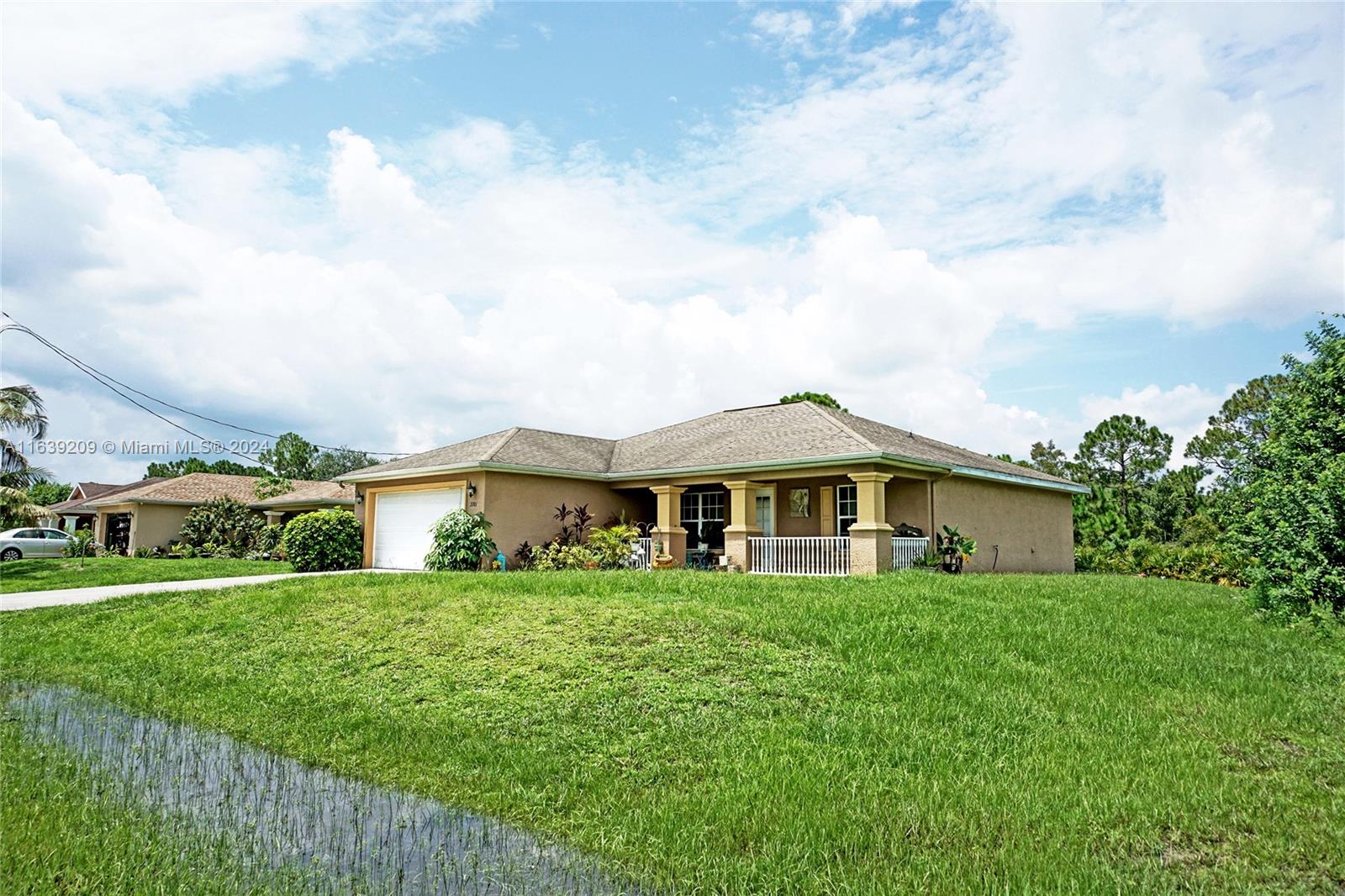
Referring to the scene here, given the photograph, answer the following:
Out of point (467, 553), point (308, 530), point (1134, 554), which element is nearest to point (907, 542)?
point (467, 553)

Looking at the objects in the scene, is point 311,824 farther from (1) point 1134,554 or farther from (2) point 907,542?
(1) point 1134,554

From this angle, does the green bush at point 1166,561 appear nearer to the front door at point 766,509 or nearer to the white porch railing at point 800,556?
the white porch railing at point 800,556

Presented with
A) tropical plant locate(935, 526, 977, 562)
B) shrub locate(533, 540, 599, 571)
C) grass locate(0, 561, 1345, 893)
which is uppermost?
tropical plant locate(935, 526, 977, 562)

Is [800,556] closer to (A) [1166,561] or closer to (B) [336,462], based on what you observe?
(A) [1166,561]

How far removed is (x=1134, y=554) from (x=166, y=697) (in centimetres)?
2690

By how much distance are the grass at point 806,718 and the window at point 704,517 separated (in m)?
7.67

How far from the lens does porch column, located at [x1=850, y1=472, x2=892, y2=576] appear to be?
1673cm

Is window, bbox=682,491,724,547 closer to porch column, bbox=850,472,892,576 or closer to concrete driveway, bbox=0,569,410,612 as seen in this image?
porch column, bbox=850,472,892,576

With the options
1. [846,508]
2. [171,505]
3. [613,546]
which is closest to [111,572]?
[171,505]

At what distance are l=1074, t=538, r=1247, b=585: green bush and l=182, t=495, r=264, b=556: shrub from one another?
1250 inches

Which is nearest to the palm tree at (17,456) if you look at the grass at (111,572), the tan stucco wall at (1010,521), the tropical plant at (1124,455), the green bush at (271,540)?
the grass at (111,572)

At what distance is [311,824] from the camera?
18.8ft

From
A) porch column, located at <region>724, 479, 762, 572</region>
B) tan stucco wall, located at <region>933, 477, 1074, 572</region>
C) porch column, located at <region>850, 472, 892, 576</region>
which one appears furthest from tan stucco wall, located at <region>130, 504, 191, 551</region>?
tan stucco wall, located at <region>933, 477, 1074, 572</region>

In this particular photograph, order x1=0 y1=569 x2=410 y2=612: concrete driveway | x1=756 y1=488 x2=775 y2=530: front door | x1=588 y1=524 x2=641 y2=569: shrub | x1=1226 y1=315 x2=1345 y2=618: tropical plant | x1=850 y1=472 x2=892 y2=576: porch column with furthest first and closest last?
1. x1=756 y1=488 x2=775 y2=530: front door
2. x1=588 y1=524 x2=641 y2=569: shrub
3. x1=850 y1=472 x2=892 y2=576: porch column
4. x1=0 y1=569 x2=410 y2=612: concrete driveway
5. x1=1226 y1=315 x2=1345 y2=618: tropical plant
